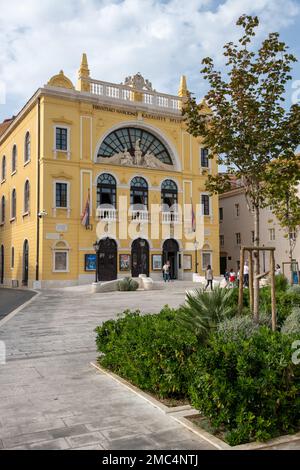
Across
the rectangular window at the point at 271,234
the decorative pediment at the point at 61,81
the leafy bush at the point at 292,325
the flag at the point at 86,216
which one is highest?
the decorative pediment at the point at 61,81

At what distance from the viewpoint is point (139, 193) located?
1447 inches

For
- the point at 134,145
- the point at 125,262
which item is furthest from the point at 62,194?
the point at 134,145

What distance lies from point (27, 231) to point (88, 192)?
583 centimetres

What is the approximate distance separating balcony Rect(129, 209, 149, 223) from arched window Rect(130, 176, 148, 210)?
0.55 meters

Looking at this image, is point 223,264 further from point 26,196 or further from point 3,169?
point 3,169

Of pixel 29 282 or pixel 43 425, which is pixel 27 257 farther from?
pixel 43 425

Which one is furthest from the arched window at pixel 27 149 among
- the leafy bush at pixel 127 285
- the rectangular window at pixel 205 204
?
the rectangular window at pixel 205 204

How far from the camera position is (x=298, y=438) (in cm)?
429

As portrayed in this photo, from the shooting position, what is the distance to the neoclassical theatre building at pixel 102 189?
33094 mm

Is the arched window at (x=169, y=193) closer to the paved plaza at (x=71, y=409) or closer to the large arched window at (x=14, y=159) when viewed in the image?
the large arched window at (x=14, y=159)

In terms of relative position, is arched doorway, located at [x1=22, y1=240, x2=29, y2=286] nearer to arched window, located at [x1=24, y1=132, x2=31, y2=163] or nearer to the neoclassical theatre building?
the neoclassical theatre building

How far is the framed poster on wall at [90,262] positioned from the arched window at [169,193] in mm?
7891

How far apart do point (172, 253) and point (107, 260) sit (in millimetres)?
6101
